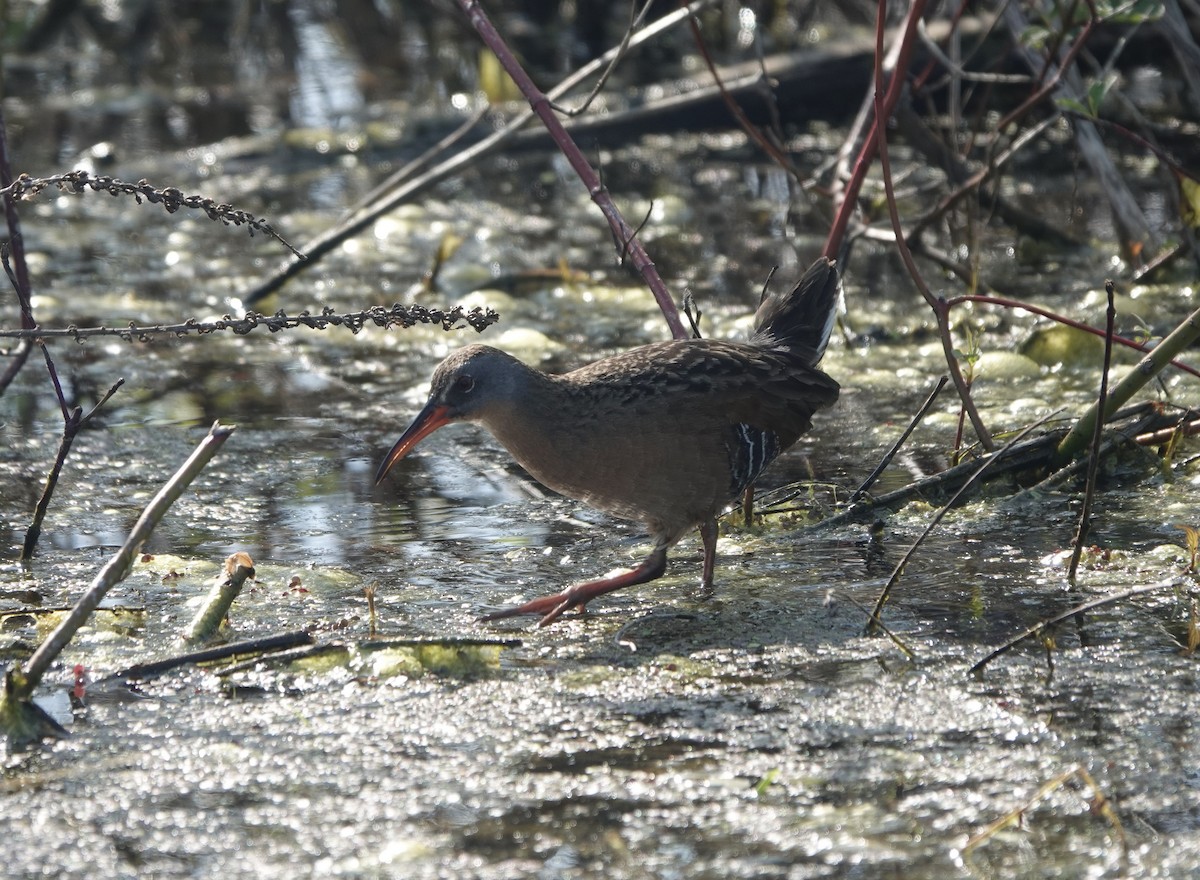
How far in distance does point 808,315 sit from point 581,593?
4.26 ft

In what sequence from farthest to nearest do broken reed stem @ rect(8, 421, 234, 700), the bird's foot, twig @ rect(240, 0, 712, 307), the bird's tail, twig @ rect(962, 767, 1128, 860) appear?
twig @ rect(240, 0, 712, 307)
the bird's tail
the bird's foot
broken reed stem @ rect(8, 421, 234, 700)
twig @ rect(962, 767, 1128, 860)

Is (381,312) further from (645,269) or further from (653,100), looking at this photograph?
(653,100)

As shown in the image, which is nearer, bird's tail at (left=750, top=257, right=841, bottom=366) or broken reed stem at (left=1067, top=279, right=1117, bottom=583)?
broken reed stem at (left=1067, top=279, right=1117, bottom=583)

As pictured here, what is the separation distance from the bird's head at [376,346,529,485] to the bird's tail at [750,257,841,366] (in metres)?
0.87

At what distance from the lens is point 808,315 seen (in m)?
4.55

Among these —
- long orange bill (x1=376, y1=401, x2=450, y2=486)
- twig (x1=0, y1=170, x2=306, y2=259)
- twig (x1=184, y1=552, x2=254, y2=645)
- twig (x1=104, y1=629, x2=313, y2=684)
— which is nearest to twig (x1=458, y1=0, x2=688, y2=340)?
long orange bill (x1=376, y1=401, x2=450, y2=486)

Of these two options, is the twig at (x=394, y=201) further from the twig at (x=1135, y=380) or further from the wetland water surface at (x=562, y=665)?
the twig at (x=1135, y=380)

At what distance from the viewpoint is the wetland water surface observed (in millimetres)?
2619

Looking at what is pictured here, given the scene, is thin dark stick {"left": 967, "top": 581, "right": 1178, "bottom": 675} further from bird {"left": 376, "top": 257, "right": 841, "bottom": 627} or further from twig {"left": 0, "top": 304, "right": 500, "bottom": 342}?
twig {"left": 0, "top": 304, "right": 500, "bottom": 342}

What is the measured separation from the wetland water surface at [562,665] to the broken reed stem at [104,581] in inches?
5.8

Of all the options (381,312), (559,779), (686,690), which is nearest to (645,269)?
(381,312)

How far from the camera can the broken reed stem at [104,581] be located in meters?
2.97

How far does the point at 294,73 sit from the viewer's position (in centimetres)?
1112

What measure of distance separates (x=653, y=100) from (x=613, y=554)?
5.22 m
